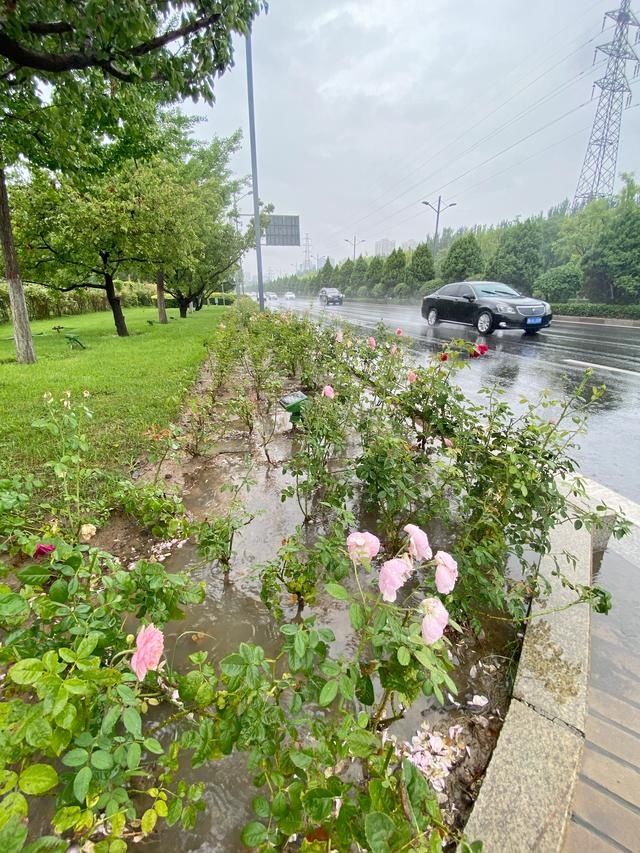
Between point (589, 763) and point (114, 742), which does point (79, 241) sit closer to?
point (114, 742)

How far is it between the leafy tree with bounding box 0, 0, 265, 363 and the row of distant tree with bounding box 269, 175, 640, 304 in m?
19.4

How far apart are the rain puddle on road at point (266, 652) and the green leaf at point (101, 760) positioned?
1.94 ft

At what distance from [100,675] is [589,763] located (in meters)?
1.52

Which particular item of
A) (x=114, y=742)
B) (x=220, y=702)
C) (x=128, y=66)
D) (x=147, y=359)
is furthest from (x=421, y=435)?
(x=147, y=359)

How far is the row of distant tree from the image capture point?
55.6 ft

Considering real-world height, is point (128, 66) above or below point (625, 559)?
above

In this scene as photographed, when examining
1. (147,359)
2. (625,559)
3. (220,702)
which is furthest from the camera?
(147,359)

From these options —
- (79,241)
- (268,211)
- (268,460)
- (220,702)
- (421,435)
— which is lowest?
(268,460)

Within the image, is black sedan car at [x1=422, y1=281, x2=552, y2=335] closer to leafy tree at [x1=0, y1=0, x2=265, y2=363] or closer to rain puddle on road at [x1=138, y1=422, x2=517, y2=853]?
leafy tree at [x1=0, y1=0, x2=265, y2=363]

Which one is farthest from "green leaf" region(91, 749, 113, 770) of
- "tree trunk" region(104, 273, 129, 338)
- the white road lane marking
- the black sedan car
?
"tree trunk" region(104, 273, 129, 338)

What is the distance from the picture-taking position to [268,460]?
10.9ft

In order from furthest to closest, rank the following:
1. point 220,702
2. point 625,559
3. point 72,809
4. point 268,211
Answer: point 268,211 < point 625,559 < point 220,702 < point 72,809

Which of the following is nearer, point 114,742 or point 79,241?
point 114,742

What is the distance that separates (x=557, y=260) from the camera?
24.9 meters
